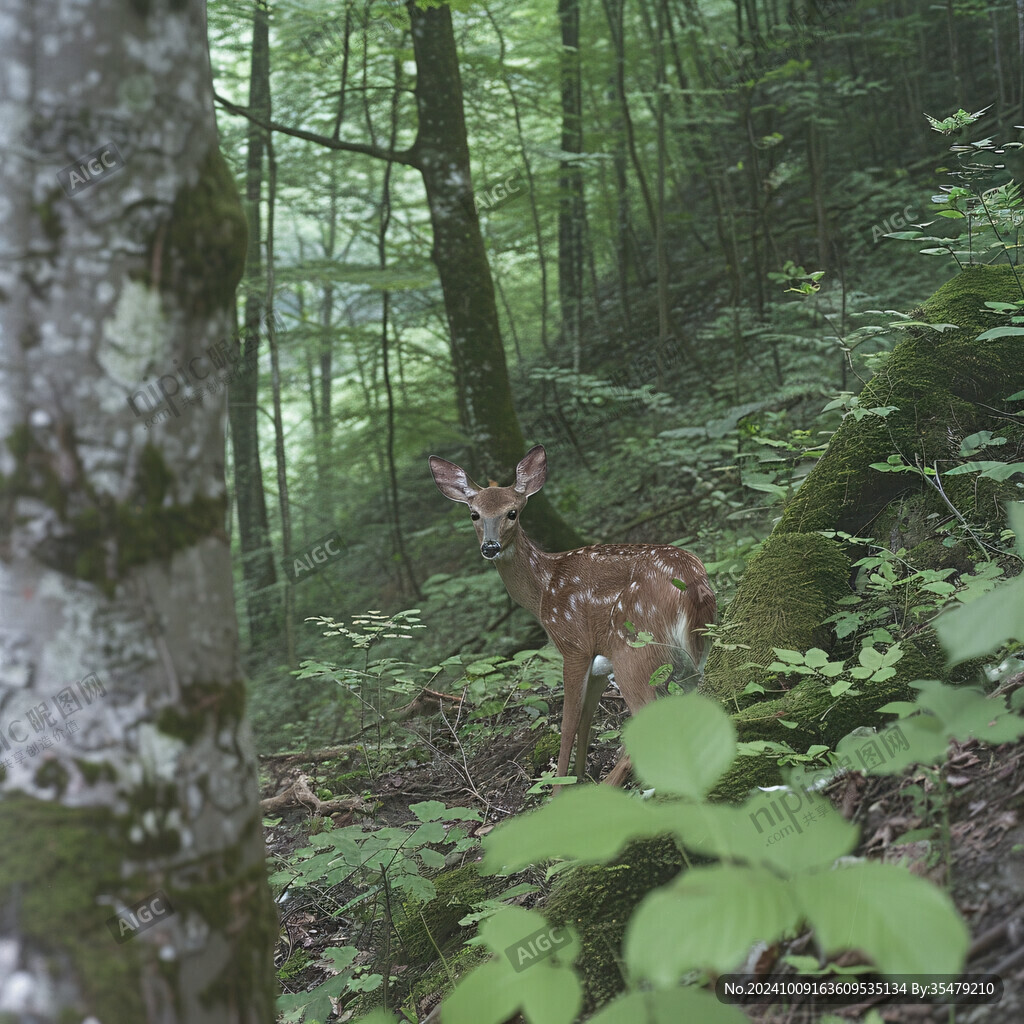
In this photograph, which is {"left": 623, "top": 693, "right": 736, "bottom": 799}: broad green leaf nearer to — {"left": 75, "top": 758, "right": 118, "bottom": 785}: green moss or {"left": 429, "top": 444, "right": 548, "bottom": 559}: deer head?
{"left": 75, "top": 758, "right": 118, "bottom": 785}: green moss

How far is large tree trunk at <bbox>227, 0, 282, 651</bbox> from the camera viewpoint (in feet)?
33.7

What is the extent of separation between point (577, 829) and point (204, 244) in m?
1.15

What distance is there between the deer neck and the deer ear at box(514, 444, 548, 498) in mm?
250

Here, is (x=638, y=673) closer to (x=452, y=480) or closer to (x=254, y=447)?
(x=452, y=480)

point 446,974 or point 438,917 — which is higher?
point 446,974

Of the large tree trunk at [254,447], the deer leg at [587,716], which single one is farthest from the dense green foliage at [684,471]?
the deer leg at [587,716]

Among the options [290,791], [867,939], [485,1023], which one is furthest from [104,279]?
[290,791]

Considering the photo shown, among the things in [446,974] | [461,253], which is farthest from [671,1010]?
[461,253]

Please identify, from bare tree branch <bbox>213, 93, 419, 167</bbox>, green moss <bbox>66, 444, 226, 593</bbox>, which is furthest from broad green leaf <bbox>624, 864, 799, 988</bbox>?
bare tree branch <bbox>213, 93, 419, 167</bbox>

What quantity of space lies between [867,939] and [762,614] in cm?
221

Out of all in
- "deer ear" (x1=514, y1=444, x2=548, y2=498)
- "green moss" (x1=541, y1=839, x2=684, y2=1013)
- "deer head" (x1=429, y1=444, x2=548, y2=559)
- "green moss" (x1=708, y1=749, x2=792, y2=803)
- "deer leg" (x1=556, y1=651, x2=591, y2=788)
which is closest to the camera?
"green moss" (x1=541, y1=839, x2=684, y2=1013)

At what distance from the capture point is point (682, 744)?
48.1 inches

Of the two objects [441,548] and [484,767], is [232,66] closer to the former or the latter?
[441,548]

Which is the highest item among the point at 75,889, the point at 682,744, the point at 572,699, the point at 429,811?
the point at 682,744
